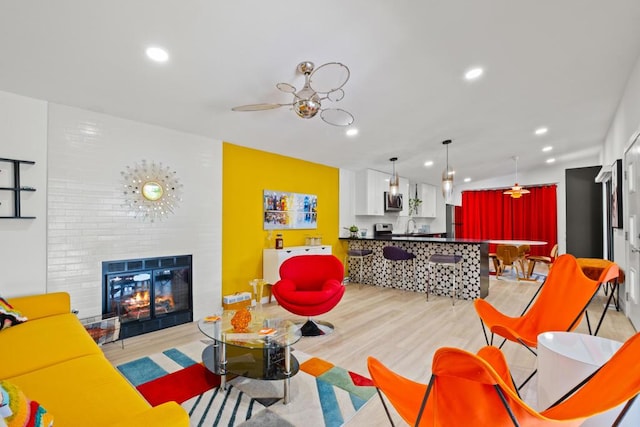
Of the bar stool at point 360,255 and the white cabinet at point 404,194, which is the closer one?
the bar stool at point 360,255

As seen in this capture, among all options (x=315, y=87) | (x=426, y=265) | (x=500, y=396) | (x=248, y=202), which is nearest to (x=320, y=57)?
(x=315, y=87)

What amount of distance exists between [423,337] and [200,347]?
7.78ft

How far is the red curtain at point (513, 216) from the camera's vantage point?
8.63 meters

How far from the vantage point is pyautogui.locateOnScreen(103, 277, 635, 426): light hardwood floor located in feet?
8.82

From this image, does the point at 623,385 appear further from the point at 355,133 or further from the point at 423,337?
the point at 355,133

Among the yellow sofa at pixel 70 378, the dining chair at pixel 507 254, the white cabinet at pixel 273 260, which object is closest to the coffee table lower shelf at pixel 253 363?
the yellow sofa at pixel 70 378

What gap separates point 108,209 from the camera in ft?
11.0

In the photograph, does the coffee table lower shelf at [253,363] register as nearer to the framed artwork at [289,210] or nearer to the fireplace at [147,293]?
the fireplace at [147,293]

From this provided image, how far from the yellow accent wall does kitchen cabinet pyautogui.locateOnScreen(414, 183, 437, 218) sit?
4.37m

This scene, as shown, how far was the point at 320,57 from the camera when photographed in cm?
A: 244

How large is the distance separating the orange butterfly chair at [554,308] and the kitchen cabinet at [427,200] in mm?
6211

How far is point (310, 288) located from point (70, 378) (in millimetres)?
2510

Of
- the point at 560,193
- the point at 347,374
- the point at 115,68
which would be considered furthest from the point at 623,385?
the point at 560,193

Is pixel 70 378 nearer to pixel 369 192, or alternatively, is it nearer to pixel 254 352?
pixel 254 352
